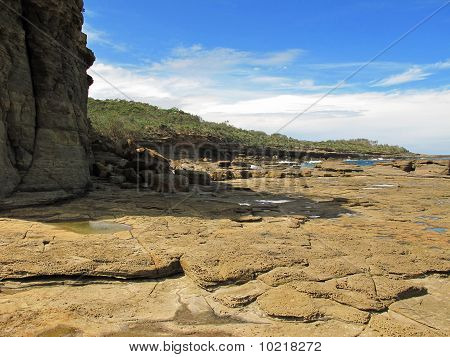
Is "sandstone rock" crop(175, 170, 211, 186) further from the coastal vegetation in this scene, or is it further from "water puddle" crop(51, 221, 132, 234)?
"water puddle" crop(51, 221, 132, 234)

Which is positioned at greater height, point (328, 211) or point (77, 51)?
point (77, 51)

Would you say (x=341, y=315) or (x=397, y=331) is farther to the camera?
(x=341, y=315)

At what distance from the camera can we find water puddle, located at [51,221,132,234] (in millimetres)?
7340

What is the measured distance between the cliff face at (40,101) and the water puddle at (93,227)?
2.39 m

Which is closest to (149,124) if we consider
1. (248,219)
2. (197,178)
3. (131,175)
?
(197,178)

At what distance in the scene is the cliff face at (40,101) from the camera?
9.83 meters

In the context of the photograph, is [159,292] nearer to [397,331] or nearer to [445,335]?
[397,331]

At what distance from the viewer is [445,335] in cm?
402

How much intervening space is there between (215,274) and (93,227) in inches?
132

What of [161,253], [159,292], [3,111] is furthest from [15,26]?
[159,292]

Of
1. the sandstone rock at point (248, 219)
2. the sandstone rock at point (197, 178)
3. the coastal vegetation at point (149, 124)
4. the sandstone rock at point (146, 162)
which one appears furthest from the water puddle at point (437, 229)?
the coastal vegetation at point (149, 124)

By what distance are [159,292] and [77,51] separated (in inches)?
467
